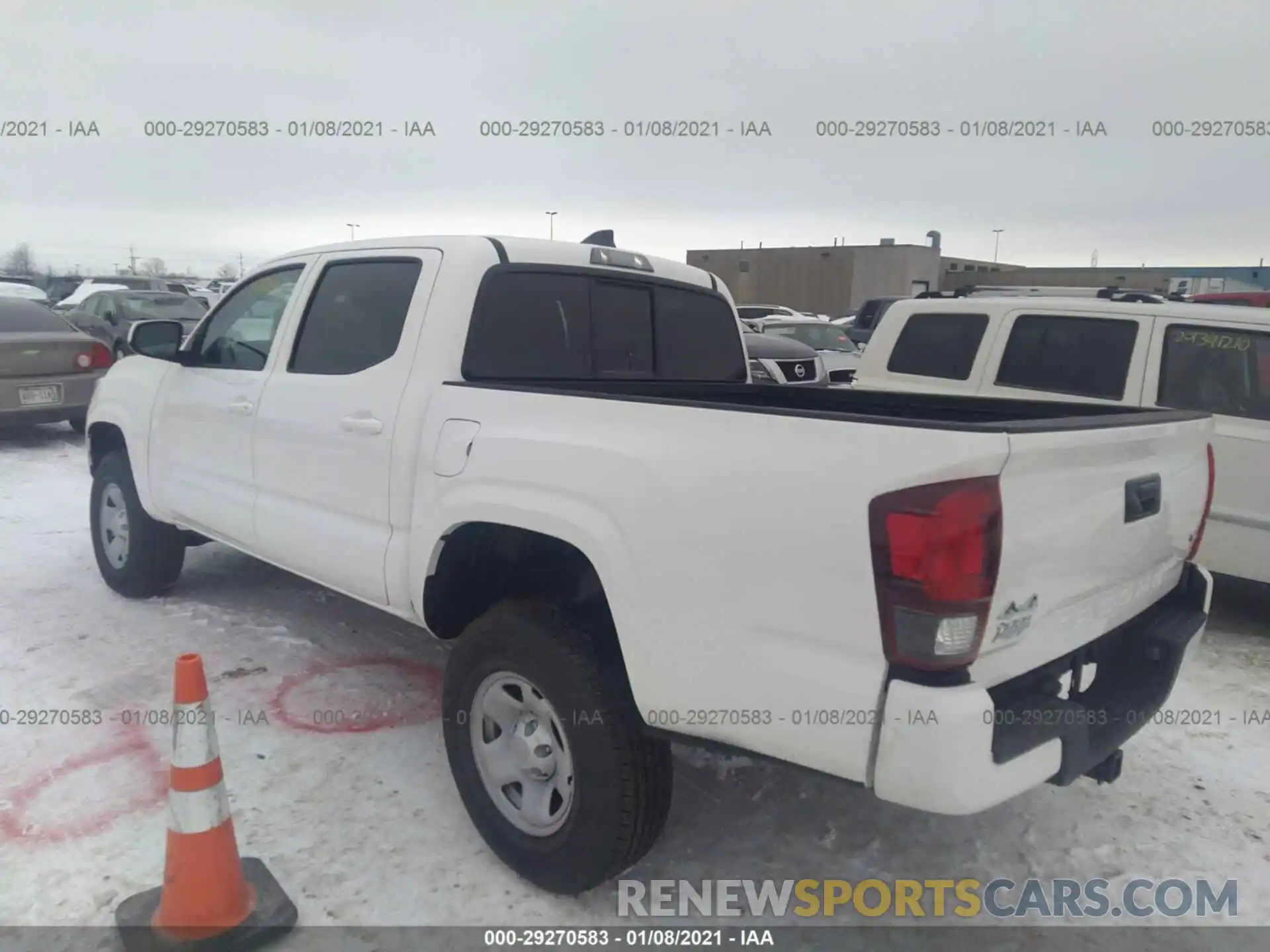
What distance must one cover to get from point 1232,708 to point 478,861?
138 inches

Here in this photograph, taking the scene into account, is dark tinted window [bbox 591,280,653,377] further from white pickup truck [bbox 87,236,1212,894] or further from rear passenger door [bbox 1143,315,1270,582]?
rear passenger door [bbox 1143,315,1270,582]

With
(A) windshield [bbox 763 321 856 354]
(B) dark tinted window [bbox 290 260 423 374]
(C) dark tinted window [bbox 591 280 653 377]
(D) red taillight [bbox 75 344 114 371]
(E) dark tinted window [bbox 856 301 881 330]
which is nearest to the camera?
(B) dark tinted window [bbox 290 260 423 374]

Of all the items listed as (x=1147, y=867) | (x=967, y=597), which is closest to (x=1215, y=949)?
(x=1147, y=867)

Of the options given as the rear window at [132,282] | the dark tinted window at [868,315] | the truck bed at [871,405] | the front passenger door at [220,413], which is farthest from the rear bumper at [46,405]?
the rear window at [132,282]

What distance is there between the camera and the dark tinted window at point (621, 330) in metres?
3.64

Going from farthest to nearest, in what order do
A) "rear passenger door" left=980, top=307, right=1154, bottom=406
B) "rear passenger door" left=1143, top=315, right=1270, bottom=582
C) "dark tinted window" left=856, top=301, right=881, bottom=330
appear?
"dark tinted window" left=856, top=301, right=881, bottom=330
"rear passenger door" left=980, top=307, right=1154, bottom=406
"rear passenger door" left=1143, top=315, right=1270, bottom=582

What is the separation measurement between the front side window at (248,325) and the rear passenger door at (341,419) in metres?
0.26

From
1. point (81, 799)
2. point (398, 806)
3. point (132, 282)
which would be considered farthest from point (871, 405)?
point (132, 282)

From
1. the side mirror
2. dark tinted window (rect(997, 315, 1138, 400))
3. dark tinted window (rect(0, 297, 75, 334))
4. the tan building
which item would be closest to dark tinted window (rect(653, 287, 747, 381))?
the side mirror

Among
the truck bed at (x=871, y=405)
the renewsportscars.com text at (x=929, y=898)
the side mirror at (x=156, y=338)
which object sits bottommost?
the renewsportscars.com text at (x=929, y=898)

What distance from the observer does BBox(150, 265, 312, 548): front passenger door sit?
3.97 metres

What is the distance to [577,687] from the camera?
2.43 m

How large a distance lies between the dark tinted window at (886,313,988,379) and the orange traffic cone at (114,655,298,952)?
5.29 m

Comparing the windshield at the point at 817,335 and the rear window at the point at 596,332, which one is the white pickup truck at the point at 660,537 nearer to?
the rear window at the point at 596,332
